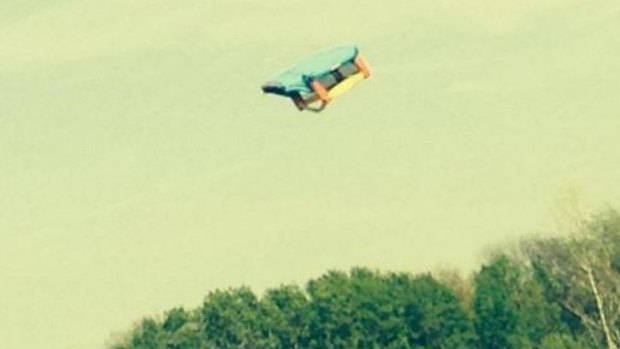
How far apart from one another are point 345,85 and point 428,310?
55417 millimetres

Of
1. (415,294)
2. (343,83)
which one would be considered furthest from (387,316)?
(343,83)

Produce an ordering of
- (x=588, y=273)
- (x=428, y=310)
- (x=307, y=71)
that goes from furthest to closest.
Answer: (x=428, y=310) < (x=588, y=273) < (x=307, y=71)

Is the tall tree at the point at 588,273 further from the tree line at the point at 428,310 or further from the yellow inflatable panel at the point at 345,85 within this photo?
the yellow inflatable panel at the point at 345,85

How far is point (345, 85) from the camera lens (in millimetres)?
55125

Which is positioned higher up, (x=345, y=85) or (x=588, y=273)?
(x=345, y=85)

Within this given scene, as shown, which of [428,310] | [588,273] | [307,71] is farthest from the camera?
[428,310]

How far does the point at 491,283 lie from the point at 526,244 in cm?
1153

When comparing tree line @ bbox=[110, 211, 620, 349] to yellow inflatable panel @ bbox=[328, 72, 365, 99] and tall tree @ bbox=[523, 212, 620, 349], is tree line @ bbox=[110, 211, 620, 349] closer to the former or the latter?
tall tree @ bbox=[523, 212, 620, 349]

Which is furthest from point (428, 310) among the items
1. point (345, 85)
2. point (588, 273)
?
point (345, 85)

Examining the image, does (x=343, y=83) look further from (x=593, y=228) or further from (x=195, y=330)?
(x=195, y=330)

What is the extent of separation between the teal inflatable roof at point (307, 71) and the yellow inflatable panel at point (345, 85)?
1.75 ft

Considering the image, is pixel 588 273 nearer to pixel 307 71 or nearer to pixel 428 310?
pixel 428 310

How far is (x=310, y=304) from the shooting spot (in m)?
113

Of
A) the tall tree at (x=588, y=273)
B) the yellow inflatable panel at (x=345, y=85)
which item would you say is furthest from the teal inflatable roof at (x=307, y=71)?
the tall tree at (x=588, y=273)
